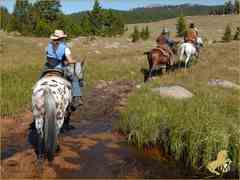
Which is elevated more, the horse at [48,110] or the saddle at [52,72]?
the saddle at [52,72]

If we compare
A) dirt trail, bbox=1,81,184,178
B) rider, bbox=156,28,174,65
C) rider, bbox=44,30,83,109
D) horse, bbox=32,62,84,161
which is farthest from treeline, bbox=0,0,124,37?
horse, bbox=32,62,84,161

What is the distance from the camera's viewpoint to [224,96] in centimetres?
1187

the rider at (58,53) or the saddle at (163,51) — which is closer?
the rider at (58,53)

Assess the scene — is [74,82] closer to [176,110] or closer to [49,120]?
[49,120]

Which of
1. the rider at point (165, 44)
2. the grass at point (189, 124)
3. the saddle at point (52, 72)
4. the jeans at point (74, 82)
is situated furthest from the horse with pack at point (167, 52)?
the saddle at point (52, 72)

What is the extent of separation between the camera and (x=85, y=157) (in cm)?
788

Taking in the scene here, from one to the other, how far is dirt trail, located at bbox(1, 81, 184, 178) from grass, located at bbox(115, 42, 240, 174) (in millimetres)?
377

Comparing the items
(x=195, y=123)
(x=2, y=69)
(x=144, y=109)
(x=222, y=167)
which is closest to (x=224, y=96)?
(x=144, y=109)

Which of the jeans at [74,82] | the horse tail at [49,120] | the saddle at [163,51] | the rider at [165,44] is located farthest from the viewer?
the rider at [165,44]

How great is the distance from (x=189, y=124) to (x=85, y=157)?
213cm

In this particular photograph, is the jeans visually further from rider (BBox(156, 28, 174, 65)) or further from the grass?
rider (BBox(156, 28, 174, 65))

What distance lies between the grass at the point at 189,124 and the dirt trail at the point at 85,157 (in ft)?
1.24

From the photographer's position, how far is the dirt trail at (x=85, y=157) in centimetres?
709

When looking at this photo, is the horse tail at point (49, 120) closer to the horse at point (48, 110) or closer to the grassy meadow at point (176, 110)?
the horse at point (48, 110)
